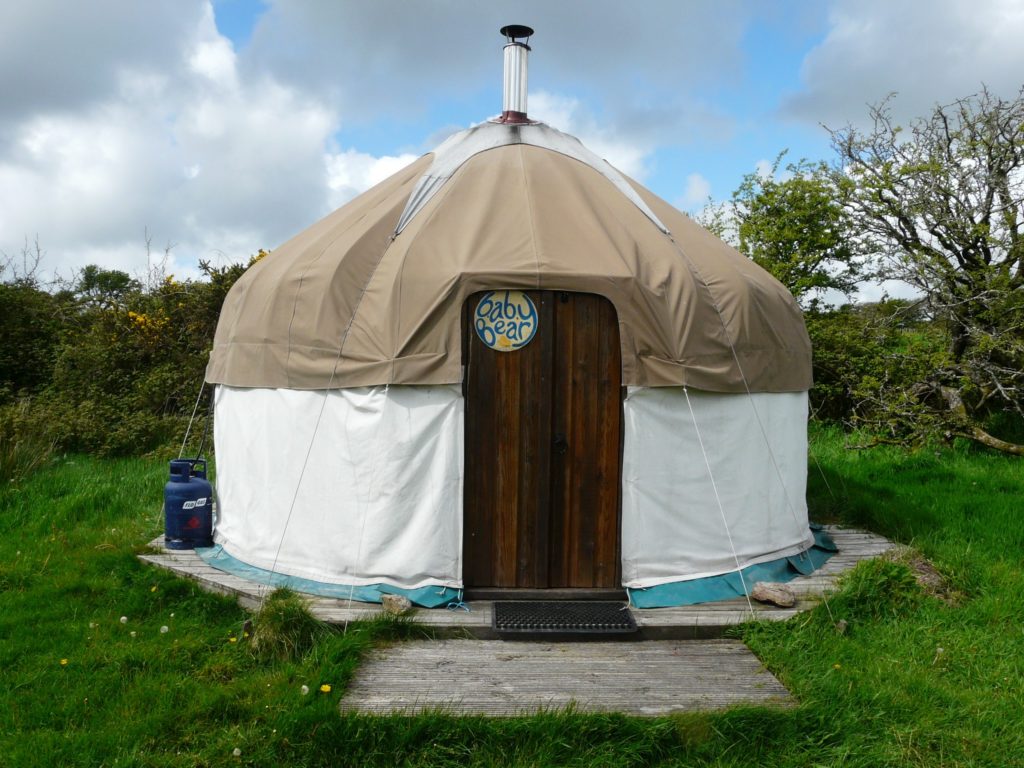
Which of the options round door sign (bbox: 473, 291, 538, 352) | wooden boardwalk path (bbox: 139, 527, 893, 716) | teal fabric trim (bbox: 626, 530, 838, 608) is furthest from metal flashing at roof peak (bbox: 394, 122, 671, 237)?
wooden boardwalk path (bbox: 139, 527, 893, 716)

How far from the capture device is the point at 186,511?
5.46m

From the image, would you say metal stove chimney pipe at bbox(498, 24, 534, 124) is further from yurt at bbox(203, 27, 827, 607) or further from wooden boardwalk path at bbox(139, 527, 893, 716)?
wooden boardwalk path at bbox(139, 527, 893, 716)

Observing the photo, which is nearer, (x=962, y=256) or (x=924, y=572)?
(x=924, y=572)

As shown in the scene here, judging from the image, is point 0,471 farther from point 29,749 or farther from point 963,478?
point 963,478

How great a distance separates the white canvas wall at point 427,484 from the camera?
175 inches

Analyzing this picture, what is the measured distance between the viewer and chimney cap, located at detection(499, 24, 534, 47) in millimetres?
5680

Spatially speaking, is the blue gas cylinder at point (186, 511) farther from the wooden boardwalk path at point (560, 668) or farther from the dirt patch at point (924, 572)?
the dirt patch at point (924, 572)

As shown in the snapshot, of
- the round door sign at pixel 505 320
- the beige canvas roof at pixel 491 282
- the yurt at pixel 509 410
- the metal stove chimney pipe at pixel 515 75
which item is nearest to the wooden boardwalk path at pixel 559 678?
the yurt at pixel 509 410

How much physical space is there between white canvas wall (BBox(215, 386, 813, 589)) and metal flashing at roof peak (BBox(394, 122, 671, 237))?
1.37m

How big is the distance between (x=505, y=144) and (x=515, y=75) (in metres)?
0.59

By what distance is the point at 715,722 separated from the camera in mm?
3311

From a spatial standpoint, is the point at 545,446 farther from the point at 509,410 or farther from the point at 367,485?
the point at 367,485

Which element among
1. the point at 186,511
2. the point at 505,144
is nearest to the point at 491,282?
the point at 505,144

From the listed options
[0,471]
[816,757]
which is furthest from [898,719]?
[0,471]
